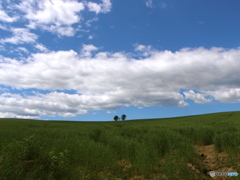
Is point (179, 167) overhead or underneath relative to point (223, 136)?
underneath

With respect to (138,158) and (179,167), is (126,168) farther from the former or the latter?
(179,167)

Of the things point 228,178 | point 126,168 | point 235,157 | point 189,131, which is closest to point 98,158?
point 126,168

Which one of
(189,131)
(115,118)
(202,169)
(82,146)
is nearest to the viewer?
(202,169)

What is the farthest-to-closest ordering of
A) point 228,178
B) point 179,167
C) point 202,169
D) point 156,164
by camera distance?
point 156,164 < point 202,169 < point 179,167 < point 228,178

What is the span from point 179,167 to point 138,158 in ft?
5.77

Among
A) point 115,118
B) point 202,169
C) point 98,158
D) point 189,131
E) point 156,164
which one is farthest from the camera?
point 115,118

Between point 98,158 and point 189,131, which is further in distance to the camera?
point 189,131

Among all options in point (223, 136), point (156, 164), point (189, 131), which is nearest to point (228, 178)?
point (156, 164)

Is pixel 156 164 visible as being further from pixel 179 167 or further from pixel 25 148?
pixel 25 148

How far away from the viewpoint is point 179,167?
607cm

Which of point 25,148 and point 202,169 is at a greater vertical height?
point 25,148

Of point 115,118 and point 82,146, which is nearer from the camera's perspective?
point 82,146

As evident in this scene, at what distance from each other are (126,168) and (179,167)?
2.22 meters

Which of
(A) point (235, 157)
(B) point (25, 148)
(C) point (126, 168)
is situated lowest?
(C) point (126, 168)
